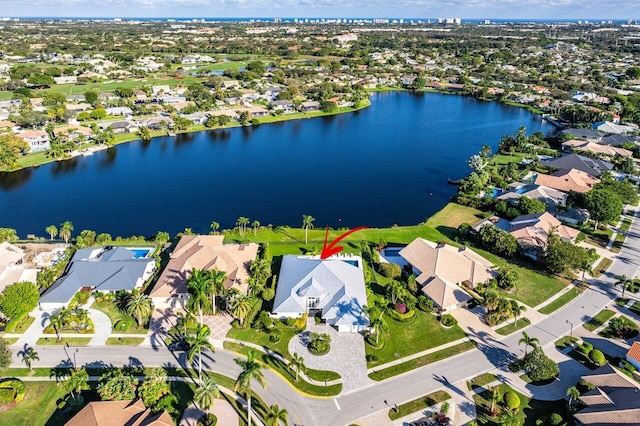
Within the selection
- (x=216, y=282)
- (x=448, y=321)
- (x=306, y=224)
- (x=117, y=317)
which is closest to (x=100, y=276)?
(x=117, y=317)

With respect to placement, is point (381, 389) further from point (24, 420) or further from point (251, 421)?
point (24, 420)

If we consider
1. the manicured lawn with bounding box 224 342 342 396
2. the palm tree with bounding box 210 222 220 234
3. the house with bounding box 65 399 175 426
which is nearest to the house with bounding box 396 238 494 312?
the manicured lawn with bounding box 224 342 342 396

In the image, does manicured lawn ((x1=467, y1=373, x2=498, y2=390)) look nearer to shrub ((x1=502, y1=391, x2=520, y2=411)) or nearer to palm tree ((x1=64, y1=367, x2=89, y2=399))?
shrub ((x1=502, y1=391, x2=520, y2=411))

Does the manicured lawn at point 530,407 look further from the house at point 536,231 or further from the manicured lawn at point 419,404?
the house at point 536,231

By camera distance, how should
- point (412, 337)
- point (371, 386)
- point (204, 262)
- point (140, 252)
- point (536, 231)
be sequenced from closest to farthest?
point (371, 386)
point (412, 337)
point (204, 262)
point (140, 252)
point (536, 231)

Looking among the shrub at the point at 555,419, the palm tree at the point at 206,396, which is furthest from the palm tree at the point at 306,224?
the shrub at the point at 555,419

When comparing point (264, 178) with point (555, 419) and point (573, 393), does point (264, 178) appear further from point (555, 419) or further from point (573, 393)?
point (555, 419)
